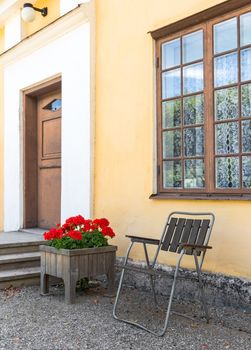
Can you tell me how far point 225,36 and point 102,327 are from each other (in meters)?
2.92

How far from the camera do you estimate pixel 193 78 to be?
487 centimetres

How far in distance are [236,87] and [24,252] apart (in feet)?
10.9

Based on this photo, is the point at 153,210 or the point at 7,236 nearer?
the point at 153,210

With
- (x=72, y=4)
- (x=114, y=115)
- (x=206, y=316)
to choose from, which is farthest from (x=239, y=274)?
(x=72, y=4)

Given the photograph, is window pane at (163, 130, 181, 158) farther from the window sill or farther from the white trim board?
the white trim board

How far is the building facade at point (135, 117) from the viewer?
4.47m

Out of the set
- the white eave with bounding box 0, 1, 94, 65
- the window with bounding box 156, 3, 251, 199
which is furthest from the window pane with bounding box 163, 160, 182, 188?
the white eave with bounding box 0, 1, 94, 65

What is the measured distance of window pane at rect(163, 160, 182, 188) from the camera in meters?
5.00

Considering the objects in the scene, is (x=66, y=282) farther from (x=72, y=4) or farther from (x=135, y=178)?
(x=72, y=4)

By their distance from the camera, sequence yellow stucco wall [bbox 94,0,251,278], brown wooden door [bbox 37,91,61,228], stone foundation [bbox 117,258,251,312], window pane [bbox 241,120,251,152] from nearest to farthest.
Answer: stone foundation [bbox 117,258,251,312], window pane [bbox 241,120,251,152], yellow stucco wall [bbox 94,0,251,278], brown wooden door [bbox 37,91,61,228]

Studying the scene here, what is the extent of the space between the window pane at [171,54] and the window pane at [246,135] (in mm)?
1126

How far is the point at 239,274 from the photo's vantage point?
14.0 feet

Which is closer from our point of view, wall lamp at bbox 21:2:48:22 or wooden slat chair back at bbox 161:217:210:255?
wooden slat chair back at bbox 161:217:210:255

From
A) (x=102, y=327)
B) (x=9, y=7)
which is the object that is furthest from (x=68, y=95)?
(x=102, y=327)
